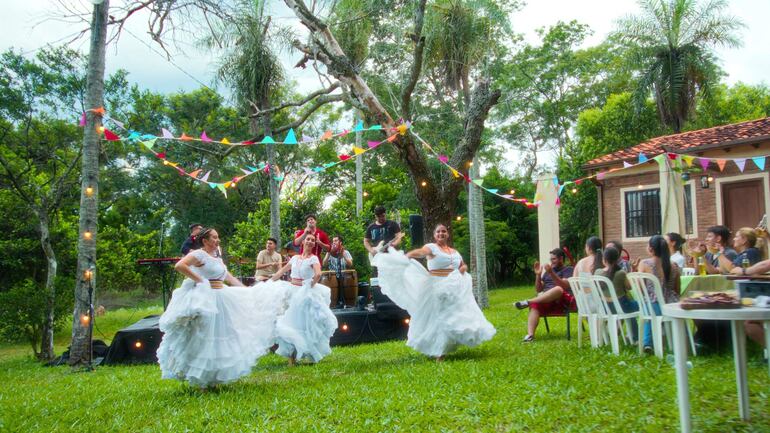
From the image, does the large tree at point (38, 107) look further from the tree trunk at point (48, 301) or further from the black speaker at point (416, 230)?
the black speaker at point (416, 230)

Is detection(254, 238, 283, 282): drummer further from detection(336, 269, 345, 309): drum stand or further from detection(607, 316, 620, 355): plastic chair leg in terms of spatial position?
detection(607, 316, 620, 355): plastic chair leg

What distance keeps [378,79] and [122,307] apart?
19111mm

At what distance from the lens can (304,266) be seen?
808 centimetres

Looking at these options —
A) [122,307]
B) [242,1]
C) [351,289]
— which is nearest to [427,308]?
[351,289]

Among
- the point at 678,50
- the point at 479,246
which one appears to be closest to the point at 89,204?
the point at 479,246

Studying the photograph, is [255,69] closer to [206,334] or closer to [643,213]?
[206,334]

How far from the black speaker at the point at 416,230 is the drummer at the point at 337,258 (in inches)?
51.7

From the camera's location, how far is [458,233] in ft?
91.6

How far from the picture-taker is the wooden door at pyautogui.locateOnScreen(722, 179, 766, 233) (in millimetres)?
15000

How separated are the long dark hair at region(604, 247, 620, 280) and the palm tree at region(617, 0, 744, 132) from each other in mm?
15706

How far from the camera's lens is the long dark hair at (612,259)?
23.9 ft

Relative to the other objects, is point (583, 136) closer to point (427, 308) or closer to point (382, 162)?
point (382, 162)

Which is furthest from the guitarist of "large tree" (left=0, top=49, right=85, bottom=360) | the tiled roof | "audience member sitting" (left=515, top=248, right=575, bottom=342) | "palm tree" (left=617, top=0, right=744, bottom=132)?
"palm tree" (left=617, top=0, right=744, bottom=132)

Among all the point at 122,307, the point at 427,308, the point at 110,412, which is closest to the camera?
the point at 110,412
